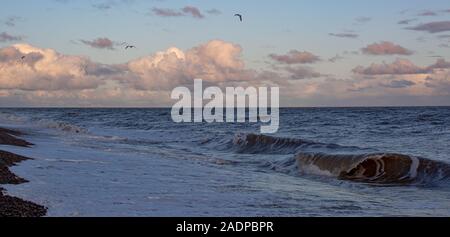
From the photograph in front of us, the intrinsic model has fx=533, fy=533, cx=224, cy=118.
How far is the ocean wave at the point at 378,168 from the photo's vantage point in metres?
18.9

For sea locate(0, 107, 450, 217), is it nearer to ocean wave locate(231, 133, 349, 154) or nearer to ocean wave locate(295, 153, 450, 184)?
ocean wave locate(295, 153, 450, 184)

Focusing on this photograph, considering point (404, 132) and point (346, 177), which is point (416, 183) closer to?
point (346, 177)

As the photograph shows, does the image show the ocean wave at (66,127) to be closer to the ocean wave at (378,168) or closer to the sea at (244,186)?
the sea at (244,186)

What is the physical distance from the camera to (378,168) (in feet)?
66.5

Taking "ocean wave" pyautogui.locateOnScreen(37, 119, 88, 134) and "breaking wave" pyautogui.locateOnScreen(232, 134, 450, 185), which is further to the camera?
"ocean wave" pyautogui.locateOnScreen(37, 119, 88, 134)

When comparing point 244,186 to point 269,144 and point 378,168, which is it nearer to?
point 378,168

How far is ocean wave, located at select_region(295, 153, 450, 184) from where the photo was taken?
18891 mm

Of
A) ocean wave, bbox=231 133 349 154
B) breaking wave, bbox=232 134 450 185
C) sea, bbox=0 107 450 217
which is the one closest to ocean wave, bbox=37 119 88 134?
ocean wave, bbox=231 133 349 154

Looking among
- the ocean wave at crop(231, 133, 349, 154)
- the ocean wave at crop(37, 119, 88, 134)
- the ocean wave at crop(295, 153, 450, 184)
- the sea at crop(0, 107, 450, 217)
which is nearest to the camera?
the sea at crop(0, 107, 450, 217)

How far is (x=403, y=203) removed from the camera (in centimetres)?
1370

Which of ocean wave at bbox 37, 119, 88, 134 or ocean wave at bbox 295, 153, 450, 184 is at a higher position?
ocean wave at bbox 37, 119, 88, 134

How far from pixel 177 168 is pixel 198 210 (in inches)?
323
